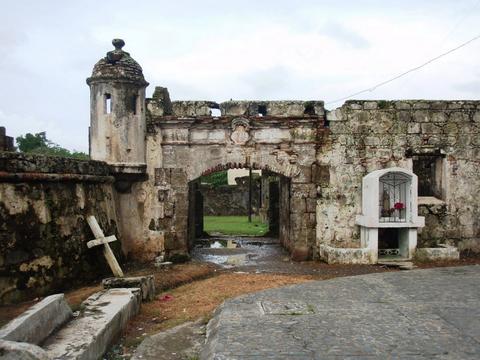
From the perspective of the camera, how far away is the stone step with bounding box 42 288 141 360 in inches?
180

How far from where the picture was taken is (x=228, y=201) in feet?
94.2

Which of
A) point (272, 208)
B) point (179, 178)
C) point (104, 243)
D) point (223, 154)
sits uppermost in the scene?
point (223, 154)

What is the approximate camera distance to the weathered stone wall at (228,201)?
2859cm

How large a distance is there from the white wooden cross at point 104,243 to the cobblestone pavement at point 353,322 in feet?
10.4

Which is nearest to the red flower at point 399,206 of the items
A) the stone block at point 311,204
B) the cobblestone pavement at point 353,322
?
the stone block at point 311,204

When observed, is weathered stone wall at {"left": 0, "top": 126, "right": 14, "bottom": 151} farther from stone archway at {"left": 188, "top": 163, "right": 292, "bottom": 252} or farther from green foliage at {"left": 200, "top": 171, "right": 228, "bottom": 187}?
green foliage at {"left": 200, "top": 171, "right": 228, "bottom": 187}

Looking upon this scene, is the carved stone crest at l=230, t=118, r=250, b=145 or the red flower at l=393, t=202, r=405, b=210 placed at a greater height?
the carved stone crest at l=230, t=118, r=250, b=145

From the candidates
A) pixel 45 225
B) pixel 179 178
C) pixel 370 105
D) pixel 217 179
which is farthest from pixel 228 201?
pixel 45 225

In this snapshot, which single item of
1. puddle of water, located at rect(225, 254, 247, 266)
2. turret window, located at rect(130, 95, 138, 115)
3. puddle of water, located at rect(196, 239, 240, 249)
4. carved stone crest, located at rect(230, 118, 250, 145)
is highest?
turret window, located at rect(130, 95, 138, 115)

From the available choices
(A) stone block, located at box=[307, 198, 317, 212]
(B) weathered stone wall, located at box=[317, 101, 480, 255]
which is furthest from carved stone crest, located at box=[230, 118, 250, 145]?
(A) stone block, located at box=[307, 198, 317, 212]

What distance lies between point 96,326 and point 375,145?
7995mm

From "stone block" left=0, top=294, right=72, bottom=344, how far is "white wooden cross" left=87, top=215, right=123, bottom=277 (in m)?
3.33

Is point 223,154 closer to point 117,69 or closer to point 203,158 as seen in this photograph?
point 203,158

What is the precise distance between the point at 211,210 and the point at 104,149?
1797 cm
